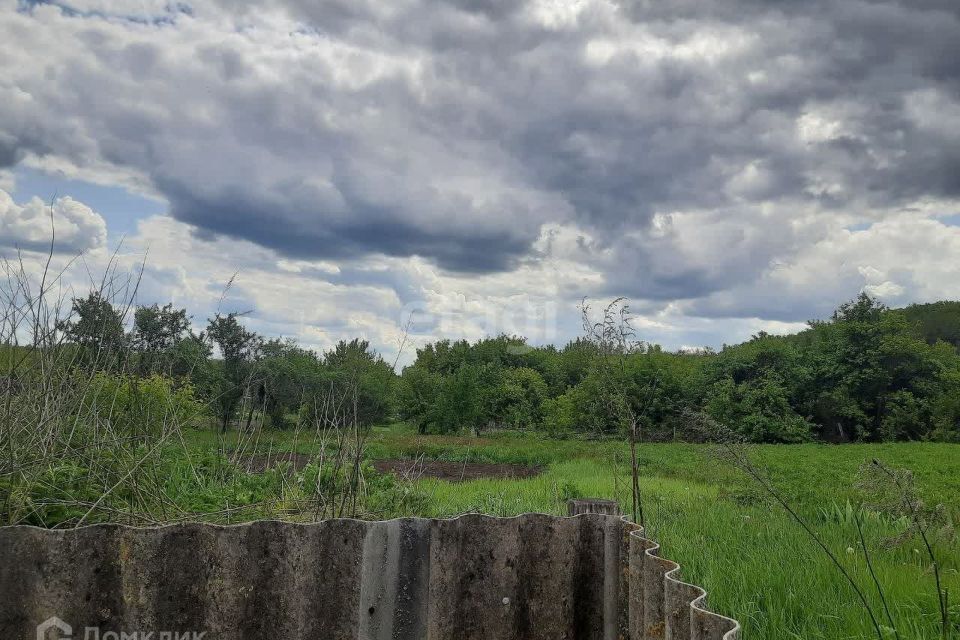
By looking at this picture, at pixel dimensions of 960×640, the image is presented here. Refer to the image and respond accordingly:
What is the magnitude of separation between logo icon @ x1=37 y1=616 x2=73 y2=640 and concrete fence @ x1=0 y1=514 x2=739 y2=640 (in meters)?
0.02

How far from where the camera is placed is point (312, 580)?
3.21m

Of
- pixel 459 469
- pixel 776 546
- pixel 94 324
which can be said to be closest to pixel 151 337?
pixel 94 324

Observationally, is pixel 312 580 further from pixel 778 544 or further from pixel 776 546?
pixel 778 544

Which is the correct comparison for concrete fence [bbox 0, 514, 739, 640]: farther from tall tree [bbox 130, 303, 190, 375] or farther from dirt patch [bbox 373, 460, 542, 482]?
dirt patch [bbox 373, 460, 542, 482]

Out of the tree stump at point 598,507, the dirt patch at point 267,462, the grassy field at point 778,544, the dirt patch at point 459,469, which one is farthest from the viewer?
the dirt patch at point 459,469

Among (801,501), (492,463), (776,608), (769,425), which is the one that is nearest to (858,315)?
(769,425)

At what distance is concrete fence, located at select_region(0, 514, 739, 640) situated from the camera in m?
3.08

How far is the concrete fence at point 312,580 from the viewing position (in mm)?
3082

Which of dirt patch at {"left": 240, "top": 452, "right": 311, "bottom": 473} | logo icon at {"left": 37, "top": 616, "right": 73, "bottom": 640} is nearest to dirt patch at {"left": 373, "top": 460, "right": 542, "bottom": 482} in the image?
dirt patch at {"left": 240, "top": 452, "right": 311, "bottom": 473}

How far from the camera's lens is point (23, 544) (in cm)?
307

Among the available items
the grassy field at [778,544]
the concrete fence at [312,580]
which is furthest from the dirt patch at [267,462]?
the concrete fence at [312,580]

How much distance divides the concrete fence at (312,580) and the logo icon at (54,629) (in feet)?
0.05

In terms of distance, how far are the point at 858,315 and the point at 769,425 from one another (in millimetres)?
7572

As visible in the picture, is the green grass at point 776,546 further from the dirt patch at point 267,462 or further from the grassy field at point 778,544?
the dirt patch at point 267,462
